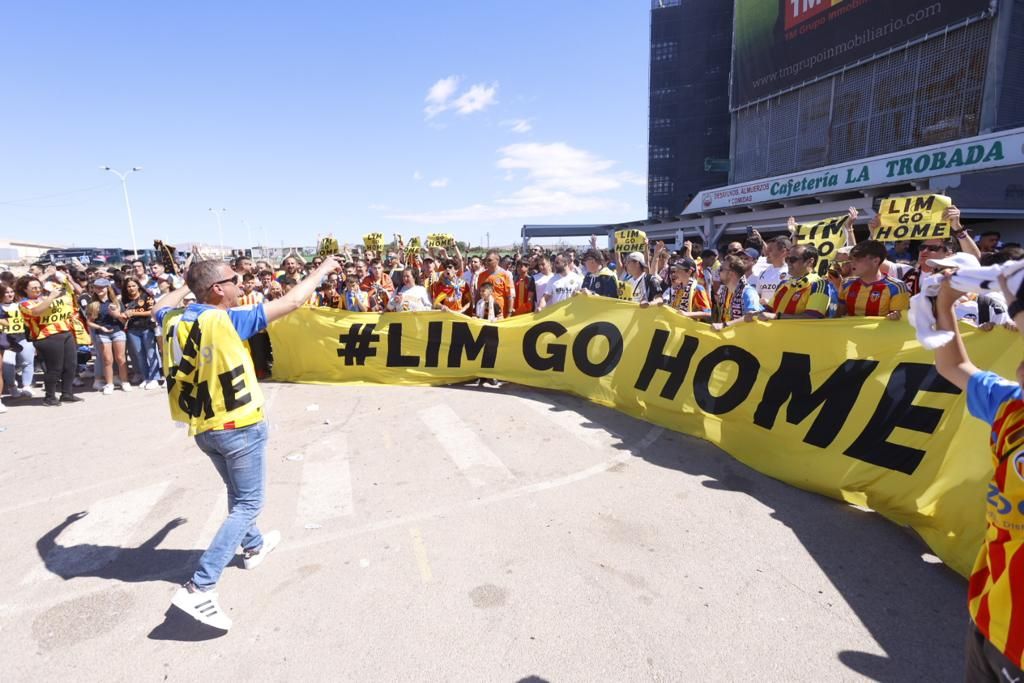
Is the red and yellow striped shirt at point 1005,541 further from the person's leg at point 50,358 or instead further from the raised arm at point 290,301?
the person's leg at point 50,358

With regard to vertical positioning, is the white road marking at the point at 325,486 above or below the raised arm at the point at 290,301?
below

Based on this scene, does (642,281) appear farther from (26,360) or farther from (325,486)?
(26,360)

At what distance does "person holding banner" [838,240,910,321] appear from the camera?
477 centimetres

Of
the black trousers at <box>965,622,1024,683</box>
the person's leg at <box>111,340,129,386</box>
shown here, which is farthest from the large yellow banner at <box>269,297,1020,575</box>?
the person's leg at <box>111,340,129,386</box>

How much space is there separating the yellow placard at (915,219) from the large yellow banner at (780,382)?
3325 mm

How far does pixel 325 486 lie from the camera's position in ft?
15.8

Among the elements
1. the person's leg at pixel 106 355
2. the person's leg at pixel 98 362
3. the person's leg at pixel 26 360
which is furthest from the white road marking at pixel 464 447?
the person's leg at pixel 26 360

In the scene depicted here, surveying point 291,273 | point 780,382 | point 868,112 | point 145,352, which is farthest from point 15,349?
point 868,112

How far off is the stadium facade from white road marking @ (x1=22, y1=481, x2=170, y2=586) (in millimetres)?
28036

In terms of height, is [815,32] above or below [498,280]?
above

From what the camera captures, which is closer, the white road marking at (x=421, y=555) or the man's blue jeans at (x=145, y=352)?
the white road marking at (x=421, y=555)

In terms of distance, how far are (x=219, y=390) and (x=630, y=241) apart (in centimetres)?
926

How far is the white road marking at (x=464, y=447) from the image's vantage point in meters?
4.99

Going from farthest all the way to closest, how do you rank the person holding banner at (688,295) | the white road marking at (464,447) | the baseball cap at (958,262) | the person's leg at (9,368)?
the person's leg at (9,368), the person holding banner at (688,295), the white road marking at (464,447), the baseball cap at (958,262)
